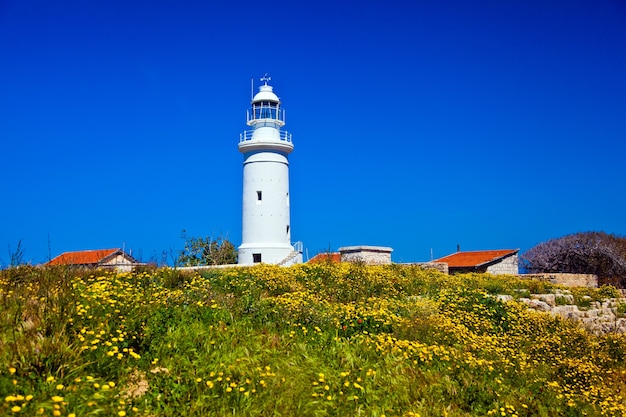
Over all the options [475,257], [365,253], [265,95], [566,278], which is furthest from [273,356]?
[475,257]

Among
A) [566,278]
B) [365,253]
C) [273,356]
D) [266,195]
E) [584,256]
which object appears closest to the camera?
[273,356]

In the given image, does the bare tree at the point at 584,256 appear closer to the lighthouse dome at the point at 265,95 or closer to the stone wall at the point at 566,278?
the stone wall at the point at 566,278

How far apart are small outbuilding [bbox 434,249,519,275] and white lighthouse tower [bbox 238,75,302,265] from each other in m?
10.1

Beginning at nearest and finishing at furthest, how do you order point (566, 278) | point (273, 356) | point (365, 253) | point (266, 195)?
1. point (273, 356)
2. point (566, 278)
3. point (365, 253)
4. point (266, 195)

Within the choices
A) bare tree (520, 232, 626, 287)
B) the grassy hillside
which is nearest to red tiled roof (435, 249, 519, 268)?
bare tree (520, 232, 626, 287)

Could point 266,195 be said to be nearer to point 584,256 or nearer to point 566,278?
point 566,278

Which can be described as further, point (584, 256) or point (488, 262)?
point (584, 256)

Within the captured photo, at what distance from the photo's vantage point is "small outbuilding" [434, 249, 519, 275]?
33281mm

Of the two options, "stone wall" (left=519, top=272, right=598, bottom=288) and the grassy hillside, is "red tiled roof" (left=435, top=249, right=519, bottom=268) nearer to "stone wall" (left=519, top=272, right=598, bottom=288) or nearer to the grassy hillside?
"stone wall" (left=519, top=272, right=598, bottom=288)

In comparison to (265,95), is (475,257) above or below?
below

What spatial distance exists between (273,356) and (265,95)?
1094 inches

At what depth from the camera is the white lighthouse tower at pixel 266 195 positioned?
3167 centimetres

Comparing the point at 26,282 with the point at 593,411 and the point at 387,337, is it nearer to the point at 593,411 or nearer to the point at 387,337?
the point at 387,337

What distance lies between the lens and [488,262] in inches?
1312
